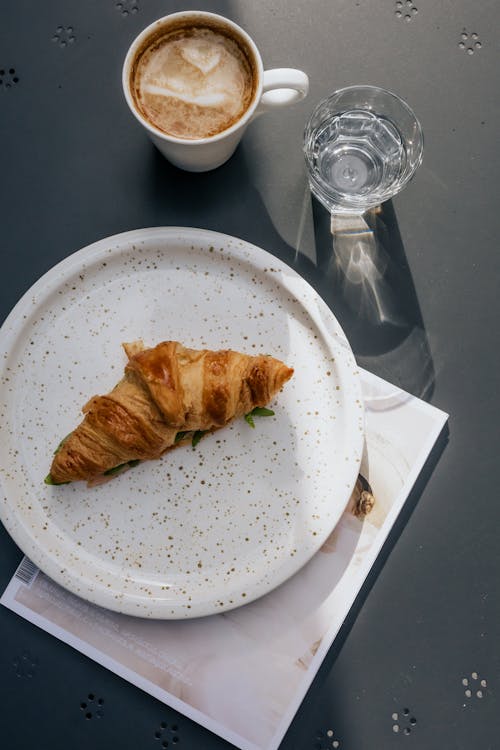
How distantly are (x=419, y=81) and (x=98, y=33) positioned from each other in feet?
2.08

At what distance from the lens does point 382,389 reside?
50.9 inches

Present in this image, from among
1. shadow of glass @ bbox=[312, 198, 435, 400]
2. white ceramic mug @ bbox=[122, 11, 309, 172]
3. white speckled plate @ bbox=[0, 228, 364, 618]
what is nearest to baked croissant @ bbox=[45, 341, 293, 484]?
white speckled plate @ bbox=[0, 228, 364, 618]

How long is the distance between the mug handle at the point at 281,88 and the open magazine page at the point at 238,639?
724 millimetres

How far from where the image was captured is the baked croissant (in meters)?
1.14

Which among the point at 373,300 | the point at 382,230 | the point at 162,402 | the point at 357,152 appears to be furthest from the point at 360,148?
the point at 162,402

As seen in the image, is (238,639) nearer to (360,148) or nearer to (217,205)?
(217,205)

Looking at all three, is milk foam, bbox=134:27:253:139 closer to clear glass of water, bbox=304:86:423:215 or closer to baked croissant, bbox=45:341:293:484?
clear glass of water, bbox=304:86:423:215

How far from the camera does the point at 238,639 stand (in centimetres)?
125

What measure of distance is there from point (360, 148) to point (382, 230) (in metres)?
0.17

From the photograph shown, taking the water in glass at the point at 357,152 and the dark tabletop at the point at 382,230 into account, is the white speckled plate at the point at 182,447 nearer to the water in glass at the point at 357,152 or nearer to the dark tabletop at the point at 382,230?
the dark tabletop at the point at 382,230

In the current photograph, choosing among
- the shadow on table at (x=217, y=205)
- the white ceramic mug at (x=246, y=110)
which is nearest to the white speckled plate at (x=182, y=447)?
the shadow on table at (x=217, y=205)

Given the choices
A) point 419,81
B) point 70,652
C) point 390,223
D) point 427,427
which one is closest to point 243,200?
point 390,223

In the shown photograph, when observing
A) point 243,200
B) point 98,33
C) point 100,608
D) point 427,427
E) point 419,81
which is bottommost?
point 100,608

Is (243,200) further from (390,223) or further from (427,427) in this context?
(427,427)
